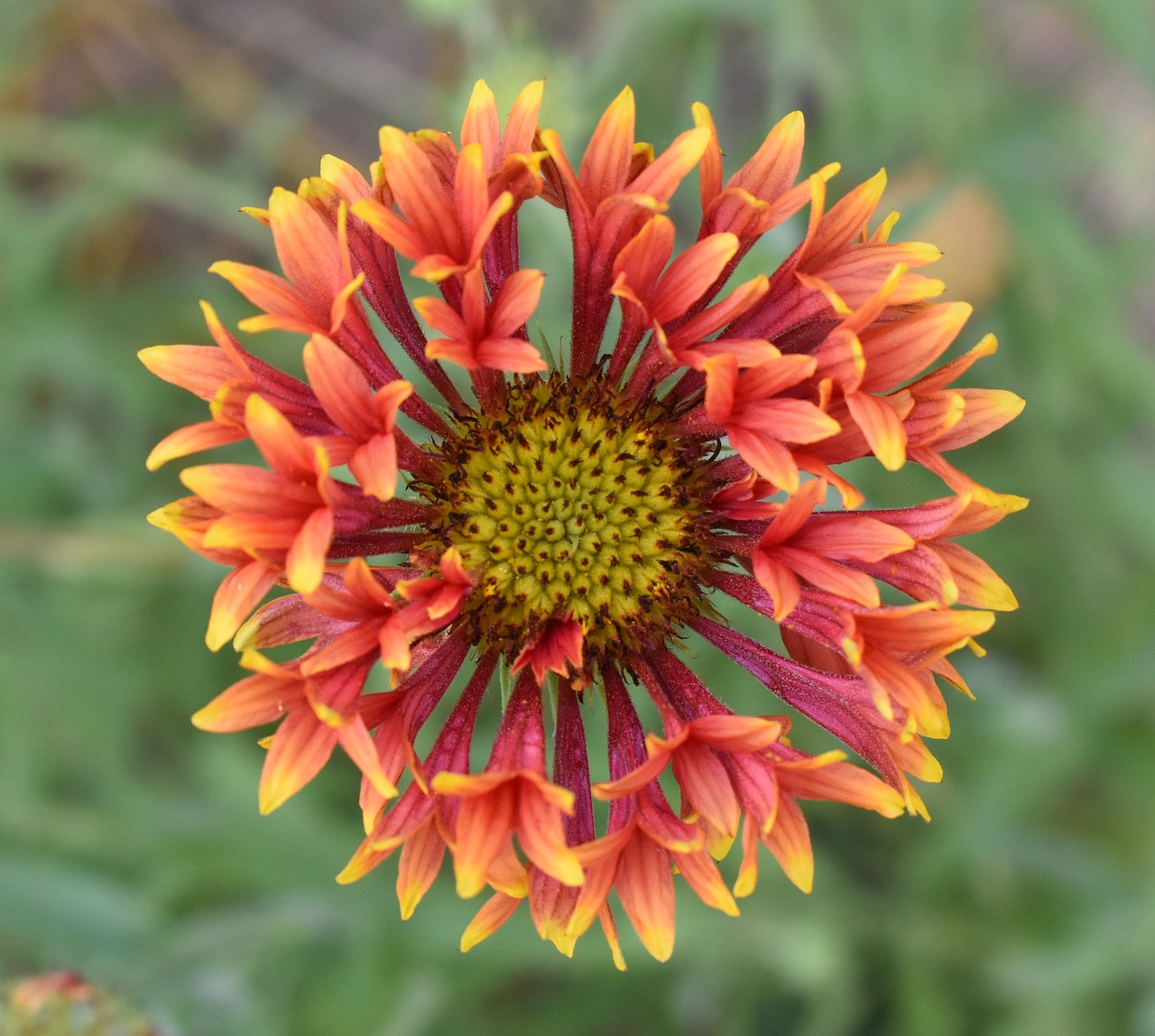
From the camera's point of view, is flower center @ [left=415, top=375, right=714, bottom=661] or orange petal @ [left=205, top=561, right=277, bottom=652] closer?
orange petal @ [left=205, top=561, right=277, bottom=652]

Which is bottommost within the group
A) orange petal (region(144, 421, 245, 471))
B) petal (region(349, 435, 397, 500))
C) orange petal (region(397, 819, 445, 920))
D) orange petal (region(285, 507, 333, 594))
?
orange petal (region(397, 819, 445, 920))

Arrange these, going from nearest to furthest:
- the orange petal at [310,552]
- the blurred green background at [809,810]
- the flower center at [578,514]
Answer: the orange petal at [310,552]
the flower center at [578,514]
the blurred green background at [809,810]

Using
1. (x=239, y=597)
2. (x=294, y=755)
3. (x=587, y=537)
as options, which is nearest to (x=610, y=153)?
(x=587, y=537)

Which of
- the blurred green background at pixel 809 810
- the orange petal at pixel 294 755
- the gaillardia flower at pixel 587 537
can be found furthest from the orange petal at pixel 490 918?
the blurred green background at pixel 809 810

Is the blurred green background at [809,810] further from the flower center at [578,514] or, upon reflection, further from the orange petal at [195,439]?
the orange petal at [195,439]

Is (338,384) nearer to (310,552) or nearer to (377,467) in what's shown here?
(377,467)

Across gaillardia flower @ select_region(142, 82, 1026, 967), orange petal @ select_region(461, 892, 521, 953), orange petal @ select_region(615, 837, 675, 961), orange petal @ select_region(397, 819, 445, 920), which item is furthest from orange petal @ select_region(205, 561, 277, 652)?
orange petal @ select_region(615, 837, 675, 961)

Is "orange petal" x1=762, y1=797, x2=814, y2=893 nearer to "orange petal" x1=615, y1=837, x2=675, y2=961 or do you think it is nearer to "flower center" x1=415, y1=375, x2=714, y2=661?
"orange petal" x1=615, y1=837, x2=675, y2=961
